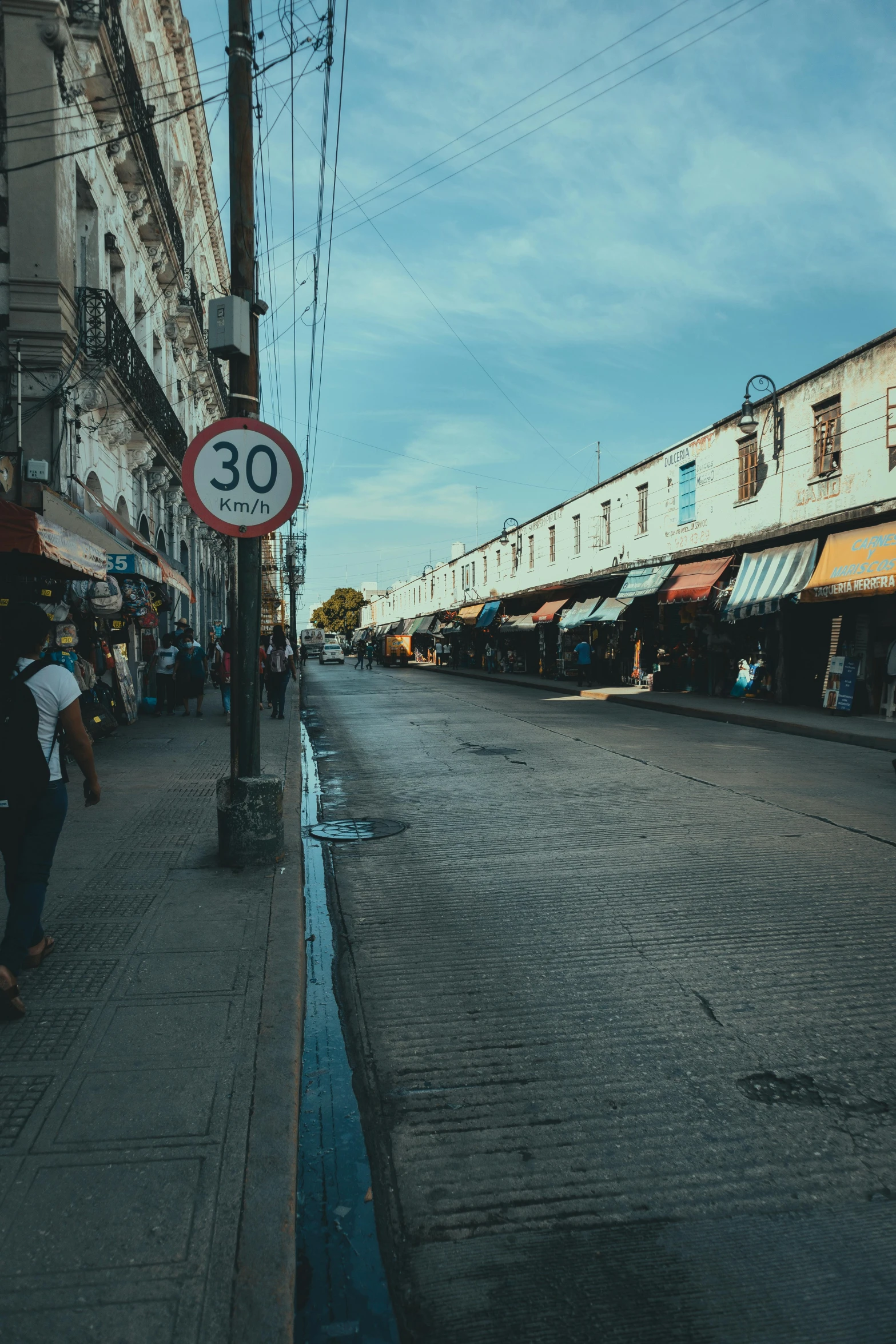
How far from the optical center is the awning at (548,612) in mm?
35500

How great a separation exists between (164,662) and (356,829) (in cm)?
1211

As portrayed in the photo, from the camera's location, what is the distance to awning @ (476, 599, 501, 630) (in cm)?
4606

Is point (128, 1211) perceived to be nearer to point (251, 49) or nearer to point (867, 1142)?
point (867, 1142)

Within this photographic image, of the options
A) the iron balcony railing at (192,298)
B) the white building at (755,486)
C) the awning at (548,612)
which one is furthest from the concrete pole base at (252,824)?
the awning at (548,612)

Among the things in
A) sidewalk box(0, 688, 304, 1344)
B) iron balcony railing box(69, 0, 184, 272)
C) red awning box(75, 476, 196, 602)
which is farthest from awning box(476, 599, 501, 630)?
sidewalk box(0, 688, 304, 1344)

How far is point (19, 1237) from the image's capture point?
2.47 meters

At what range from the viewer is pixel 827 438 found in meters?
19.1

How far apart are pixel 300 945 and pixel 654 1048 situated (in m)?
1.94

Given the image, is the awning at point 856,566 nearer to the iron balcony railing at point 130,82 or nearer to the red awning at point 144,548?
the red awning at point 144,548

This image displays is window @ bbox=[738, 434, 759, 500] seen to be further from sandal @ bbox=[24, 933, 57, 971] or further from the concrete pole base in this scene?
sandal @ bbox=[24, 933, 57, 971]

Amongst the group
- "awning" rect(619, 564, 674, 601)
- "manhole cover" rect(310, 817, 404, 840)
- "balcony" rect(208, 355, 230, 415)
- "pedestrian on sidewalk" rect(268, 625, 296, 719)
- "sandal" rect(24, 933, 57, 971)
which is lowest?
"manhole cover" rect(310, 817, 404, 840)

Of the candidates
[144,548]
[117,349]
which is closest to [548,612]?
[144,548]

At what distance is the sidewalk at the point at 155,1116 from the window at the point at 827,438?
1644 centimetres

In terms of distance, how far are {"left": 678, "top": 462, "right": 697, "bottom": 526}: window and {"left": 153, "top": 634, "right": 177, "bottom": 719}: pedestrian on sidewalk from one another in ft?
45.7
